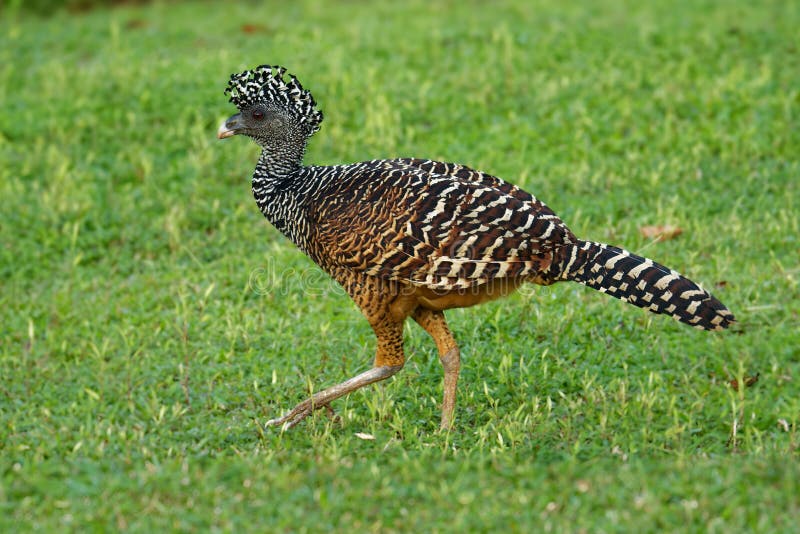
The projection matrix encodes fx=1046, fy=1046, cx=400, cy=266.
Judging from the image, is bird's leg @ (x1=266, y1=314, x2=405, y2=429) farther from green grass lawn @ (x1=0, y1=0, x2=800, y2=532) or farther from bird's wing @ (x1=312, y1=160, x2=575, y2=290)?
bird's wing @ (x1=312, y1=160, x2=575, y2=290)

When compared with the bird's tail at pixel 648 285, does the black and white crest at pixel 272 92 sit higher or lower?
higher

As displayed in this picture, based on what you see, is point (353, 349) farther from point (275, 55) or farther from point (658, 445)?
point (275, 55)

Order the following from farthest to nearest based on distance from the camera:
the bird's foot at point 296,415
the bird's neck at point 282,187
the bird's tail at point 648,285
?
the bird's neck at point 282,187, the bird's foot at point 296,415, the bird's tail at point 648,285

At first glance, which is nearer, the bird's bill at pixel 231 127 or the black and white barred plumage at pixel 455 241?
the black and white barred plumage at pixel 455 241

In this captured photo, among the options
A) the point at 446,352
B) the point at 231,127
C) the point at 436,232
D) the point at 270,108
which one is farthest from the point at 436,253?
the point at 231,127

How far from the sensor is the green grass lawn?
466 centimetres

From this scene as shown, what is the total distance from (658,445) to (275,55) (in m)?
6.63

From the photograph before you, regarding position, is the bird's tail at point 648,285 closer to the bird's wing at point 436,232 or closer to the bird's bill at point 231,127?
the bird's wing at point 436,232

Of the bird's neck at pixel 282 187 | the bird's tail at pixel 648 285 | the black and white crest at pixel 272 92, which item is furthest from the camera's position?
the black and white crest at pixel 272 92

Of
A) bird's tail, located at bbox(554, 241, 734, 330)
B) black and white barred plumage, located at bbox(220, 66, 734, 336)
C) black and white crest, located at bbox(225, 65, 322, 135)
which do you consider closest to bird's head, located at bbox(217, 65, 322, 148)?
black and white crest, located at bbox(225, 65, 322, 135)

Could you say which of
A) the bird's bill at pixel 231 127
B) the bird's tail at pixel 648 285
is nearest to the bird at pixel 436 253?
the bird's tail at pixel 648 285

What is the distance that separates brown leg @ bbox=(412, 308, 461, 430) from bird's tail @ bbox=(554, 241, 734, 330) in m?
0.82

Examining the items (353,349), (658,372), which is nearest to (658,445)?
(658,372)

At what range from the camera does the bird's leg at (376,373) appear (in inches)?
225
